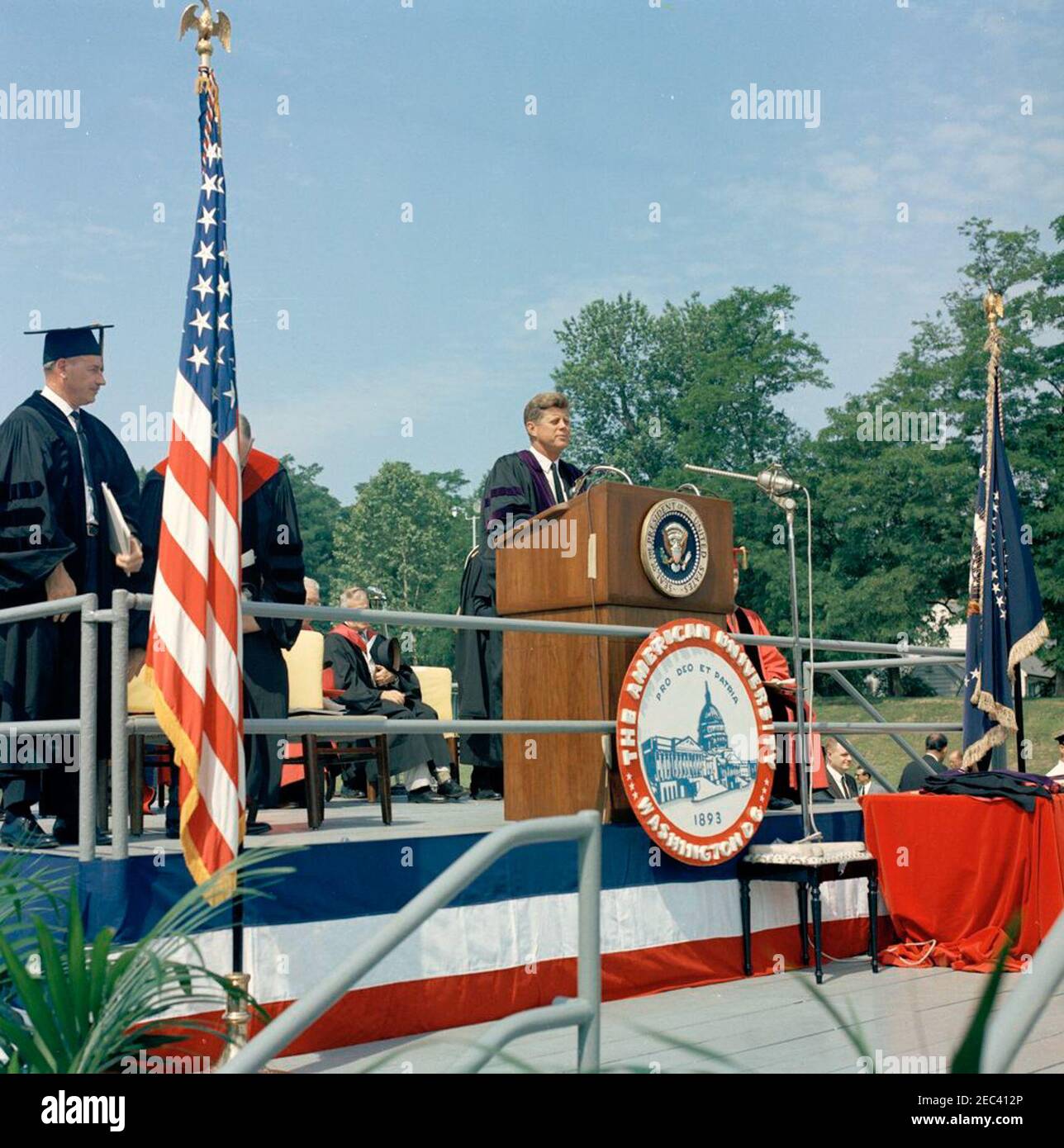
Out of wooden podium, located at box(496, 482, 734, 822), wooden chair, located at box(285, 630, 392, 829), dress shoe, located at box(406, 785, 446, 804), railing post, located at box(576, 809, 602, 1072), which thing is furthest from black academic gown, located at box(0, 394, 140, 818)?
dress shoe, located at box(406, 785, 446, 804)

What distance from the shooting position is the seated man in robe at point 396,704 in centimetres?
973

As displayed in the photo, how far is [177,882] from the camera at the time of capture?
4.86 meters

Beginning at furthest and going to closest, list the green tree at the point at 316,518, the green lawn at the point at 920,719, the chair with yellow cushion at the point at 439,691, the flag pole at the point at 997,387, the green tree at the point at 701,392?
the green tree at the point at 316,518 → the green tree at the point at 701,392 → the green lawn at the point at 920,719 → the chair with yellow cushion at the point at 439,691 → the flag pole at the point at 997,387

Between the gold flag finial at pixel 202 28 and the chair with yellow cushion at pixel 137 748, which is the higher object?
the gold flag finial at pixel 202 28

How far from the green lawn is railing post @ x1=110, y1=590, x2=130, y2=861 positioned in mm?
20385

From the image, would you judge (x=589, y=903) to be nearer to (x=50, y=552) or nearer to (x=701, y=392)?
(x=50, y=552)

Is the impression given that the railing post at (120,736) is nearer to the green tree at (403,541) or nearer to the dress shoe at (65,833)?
the dress shoe at (65,833)

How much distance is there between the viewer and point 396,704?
9859 millimetres

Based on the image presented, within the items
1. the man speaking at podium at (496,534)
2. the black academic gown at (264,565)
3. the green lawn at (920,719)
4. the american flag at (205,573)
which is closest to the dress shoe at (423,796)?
the man speaking at podium at (496,534)

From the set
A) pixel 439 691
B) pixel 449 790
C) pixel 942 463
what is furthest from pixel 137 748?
pixel 942 463

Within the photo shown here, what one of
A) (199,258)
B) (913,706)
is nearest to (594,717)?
(199,258)

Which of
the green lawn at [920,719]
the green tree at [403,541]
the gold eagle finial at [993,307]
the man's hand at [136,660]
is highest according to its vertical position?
the green tree at [403,541]

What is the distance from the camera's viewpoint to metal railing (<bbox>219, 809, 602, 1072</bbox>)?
257 cm
